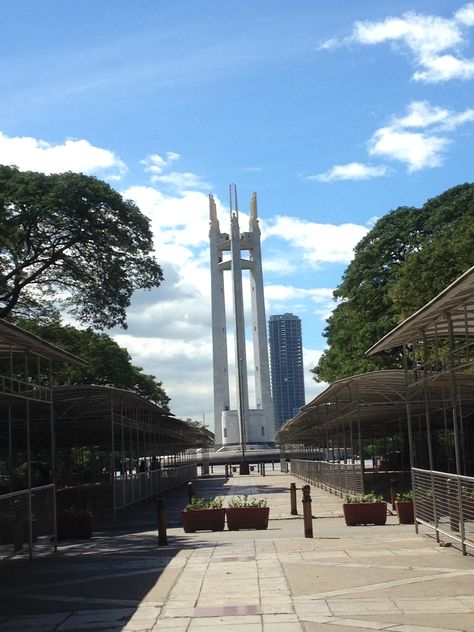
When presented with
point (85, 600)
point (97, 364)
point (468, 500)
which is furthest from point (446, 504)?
point (97, 364)

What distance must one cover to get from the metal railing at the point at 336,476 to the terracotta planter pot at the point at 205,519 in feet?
21.8

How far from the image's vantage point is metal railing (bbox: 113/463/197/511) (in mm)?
25203

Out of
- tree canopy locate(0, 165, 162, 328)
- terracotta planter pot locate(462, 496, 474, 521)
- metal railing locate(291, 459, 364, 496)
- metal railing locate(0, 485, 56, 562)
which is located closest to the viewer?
terracotta planter pot locate(462, 496, 474, 521)

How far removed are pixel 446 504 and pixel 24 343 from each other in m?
7.16

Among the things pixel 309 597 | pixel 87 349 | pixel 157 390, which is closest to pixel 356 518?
pixel 309 597

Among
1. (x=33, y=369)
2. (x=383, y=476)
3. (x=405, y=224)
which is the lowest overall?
(x=383, y=476)

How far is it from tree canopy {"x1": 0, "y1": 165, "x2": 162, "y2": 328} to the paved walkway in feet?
57.3

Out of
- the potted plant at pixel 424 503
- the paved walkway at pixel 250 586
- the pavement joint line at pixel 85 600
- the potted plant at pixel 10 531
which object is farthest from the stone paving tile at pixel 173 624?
the potted plant at pixel 424 503

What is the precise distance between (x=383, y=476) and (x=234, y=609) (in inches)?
1184

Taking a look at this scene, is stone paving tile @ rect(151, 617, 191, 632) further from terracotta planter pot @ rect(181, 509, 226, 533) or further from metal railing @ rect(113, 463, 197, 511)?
metal railing @ rect(113, 463, 197, 511)

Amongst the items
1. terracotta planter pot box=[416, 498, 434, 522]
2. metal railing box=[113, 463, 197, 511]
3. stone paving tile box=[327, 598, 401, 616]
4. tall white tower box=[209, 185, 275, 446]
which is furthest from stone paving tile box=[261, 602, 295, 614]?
tall white tower box=[209, 185, 275, 446]

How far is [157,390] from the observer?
76.1m

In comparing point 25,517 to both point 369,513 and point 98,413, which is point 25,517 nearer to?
point 369,513

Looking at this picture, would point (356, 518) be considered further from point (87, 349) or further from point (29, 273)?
point (87, 349)
